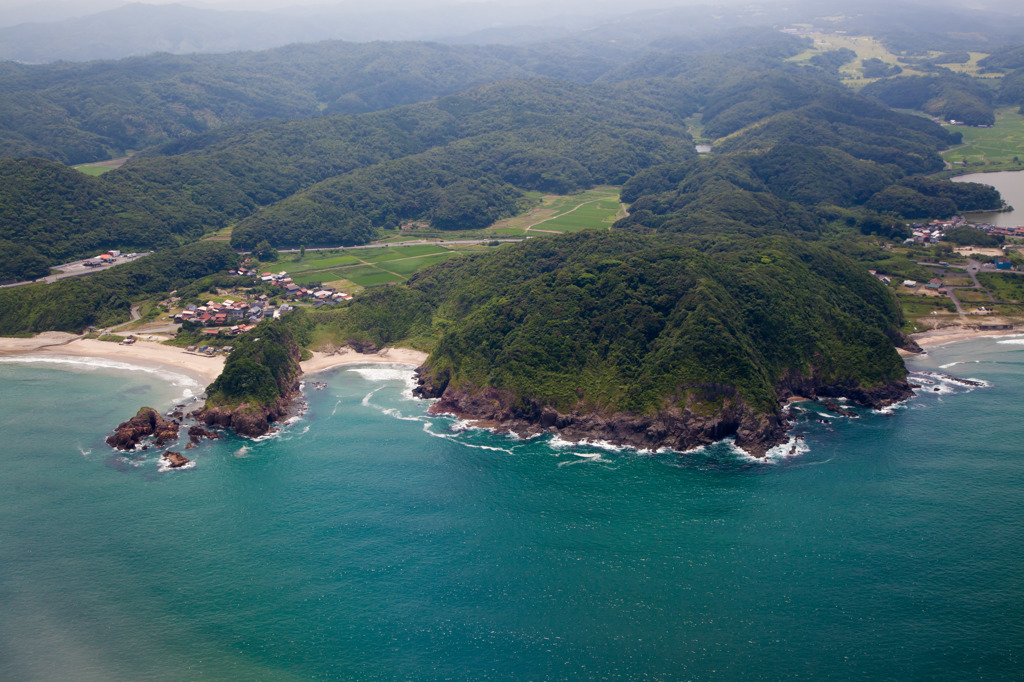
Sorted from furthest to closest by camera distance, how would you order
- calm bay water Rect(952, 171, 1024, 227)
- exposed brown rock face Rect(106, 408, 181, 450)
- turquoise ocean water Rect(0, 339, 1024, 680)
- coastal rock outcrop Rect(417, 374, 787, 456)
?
calm bay water Rect(952, 171, 1024, 227) → exposed brown rock face Rect(106, 408, 181, 450) → coastal rock outcrop Rect(417, 374, 787, 456) → turquoise ocean water Rect(0, 339, 1024, 680)

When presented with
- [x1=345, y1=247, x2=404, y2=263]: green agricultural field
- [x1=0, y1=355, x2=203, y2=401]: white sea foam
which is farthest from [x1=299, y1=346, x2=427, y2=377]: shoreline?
[x1=345, y1=247, x2=404, y2=263]: green agricultural field

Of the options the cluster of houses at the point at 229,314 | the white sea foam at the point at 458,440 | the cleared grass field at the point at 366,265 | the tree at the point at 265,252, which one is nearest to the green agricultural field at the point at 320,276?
the cleared grass field at the point at 366,265

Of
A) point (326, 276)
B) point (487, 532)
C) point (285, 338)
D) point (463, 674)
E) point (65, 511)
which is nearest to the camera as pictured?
point (463, 674)

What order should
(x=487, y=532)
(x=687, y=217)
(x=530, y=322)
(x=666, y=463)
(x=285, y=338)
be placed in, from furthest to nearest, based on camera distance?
(x=687, y=217), (x=285, y=338), (x=530, y=322), (x=666, y=463), (x=487, y=532)

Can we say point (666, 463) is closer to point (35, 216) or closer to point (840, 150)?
point (35, 216)

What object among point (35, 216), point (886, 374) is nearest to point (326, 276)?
point (35, 216)

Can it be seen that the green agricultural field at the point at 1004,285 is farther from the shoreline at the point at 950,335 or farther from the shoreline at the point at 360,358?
the shoreline at the point at 360,358

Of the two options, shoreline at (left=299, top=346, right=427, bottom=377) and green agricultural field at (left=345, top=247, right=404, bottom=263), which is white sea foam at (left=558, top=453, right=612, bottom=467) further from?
green agricultural field at (left=345, top=247, right=404, bottom=263)
